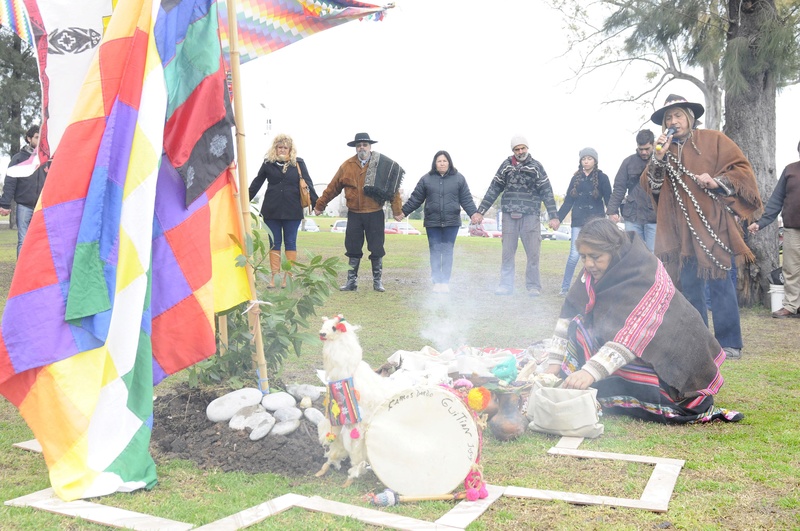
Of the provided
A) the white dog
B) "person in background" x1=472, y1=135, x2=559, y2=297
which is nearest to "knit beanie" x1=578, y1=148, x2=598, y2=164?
"person in background" x1=472, y1=135, x2=559, y2=297

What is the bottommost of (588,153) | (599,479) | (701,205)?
(599,479)

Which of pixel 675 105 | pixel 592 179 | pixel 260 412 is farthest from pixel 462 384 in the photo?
pixel 592 179

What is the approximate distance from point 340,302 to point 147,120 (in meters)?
6.33

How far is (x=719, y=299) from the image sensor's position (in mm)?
6488

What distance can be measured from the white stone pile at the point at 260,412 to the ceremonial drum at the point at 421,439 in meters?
0.84

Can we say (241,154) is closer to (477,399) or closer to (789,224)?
(477,399)

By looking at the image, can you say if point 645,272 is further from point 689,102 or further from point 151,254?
point 151,254

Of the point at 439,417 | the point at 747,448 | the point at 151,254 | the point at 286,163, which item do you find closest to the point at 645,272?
the point at 747,448

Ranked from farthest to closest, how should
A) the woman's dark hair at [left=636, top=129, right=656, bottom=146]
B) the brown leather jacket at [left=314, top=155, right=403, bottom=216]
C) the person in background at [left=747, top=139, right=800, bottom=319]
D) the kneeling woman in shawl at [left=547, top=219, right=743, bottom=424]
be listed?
the brown leather jacket at [left=314, top=155, right=403, bottom=216] → the woman's dark hair at [left=636, top=129, right=656, bottom=146] → the person in background at [left=747, top=139, right=800, bottom=319] → the kneeling woman in shawl at [left=547, top=219, right=743, bottom=424]

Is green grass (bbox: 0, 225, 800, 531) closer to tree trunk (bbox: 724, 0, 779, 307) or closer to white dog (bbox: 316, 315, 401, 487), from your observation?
white dog (bbox: 316, 315, 401, 487)

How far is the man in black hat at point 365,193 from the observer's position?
35.3 feet

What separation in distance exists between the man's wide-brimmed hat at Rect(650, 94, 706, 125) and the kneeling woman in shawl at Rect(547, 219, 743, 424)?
2039 mm

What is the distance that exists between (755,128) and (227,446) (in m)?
9.17

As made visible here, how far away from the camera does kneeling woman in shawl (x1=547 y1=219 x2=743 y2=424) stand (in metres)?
4.58
